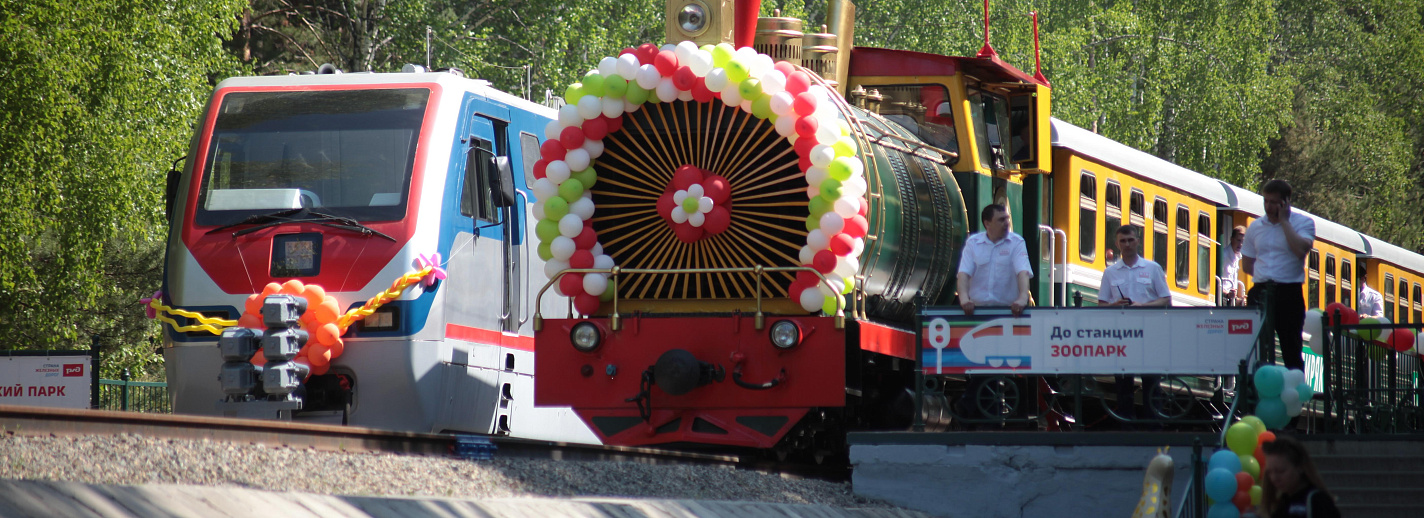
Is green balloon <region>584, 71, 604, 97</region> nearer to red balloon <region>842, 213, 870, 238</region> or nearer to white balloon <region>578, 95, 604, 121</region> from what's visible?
white balloon <region>578, 95, 604, 121</region>

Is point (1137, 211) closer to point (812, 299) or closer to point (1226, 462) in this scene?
point (812, 299)

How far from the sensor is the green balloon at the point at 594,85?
1086cm

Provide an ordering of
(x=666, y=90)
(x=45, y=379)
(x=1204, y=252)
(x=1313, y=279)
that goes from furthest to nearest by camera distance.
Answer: (x=1313, y=279) → (x=1204, y=252) → (x=45, y=379) → (x=666, y=90)

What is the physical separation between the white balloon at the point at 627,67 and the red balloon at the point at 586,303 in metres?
1.54

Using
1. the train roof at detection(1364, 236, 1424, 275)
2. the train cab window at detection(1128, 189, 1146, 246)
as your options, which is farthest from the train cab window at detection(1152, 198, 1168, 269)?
the train roof at detection(1364, 236, 1424, 275)

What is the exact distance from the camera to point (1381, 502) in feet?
30.3

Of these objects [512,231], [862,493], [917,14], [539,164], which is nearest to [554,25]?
[917,14]

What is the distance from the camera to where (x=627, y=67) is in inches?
424

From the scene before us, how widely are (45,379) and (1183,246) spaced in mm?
11054

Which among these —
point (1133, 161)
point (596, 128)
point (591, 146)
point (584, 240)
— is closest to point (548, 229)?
point (584, 240)

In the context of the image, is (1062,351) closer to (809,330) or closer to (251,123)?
(809,330)

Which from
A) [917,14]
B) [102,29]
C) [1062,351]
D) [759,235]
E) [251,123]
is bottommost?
[1062,351]

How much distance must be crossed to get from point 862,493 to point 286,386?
414 centimetres

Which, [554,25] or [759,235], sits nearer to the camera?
[759,235]
